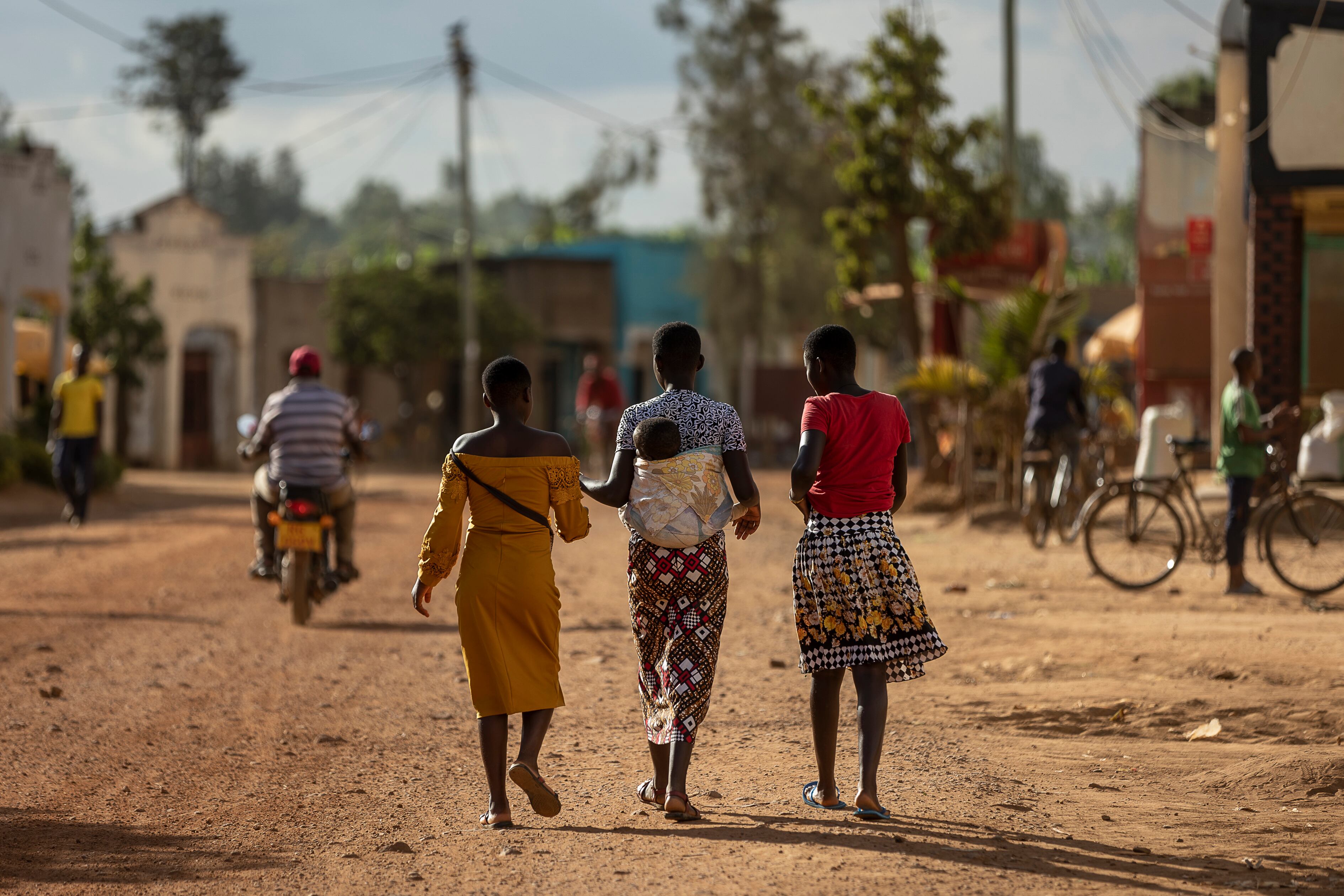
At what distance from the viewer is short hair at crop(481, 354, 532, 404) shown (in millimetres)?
5453

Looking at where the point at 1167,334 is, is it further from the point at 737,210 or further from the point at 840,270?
the point at 737,210

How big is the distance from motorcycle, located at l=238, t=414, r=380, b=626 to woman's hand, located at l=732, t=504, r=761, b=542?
560 centimetres

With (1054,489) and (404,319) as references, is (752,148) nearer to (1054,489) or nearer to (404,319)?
(404,319)

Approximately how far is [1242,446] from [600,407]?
16.1 m

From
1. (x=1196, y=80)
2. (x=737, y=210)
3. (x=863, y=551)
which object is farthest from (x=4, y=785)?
(x=1196, y=80)

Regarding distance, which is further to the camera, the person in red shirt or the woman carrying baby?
the person in red shirt

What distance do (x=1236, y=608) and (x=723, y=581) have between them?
260 inches

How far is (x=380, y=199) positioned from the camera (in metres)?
143

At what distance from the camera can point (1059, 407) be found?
14.7 metres

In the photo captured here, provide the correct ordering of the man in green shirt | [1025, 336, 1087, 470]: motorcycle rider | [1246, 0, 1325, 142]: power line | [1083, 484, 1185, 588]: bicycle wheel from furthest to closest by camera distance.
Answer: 1. [1246, 0, 1325, 142]: power line
2. [1025, 336, 1087, 470]: motorcycle rider
3. [1083, 484, 1185, 588]: bicycle wheel
4. the man in green shirt

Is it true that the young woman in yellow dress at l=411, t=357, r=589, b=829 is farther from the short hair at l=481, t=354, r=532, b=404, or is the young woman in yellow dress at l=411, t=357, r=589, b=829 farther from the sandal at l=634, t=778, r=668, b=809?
the sandal at l=634, t=778, r=668, b=809

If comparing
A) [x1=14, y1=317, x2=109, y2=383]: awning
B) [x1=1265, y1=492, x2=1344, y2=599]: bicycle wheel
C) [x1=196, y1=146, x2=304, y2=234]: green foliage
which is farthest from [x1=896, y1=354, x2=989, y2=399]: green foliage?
[x1=196, y1=146, x2=304, y2=234]: green foliage

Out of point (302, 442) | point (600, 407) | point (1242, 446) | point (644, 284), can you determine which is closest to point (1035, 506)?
point (1242, 446)

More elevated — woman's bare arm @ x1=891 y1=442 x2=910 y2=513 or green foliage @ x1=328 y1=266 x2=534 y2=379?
green foliage @ x1=328 y1=266 x2=534 y2=379
